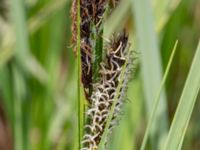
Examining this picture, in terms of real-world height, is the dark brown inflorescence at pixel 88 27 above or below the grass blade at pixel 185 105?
above

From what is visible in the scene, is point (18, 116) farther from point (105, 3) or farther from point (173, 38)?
point (105, 3)

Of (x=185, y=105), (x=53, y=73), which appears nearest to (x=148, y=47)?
(x=185, y=105)

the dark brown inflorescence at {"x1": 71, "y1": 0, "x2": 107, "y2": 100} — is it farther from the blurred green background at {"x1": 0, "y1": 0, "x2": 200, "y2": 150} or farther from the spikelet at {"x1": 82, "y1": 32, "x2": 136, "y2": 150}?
the blurred green background at {"x1": 0, "y1": 0, "x2": 200, "y2": 150}

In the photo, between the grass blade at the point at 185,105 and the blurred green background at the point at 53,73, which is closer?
the grass blade at the point at 185,105

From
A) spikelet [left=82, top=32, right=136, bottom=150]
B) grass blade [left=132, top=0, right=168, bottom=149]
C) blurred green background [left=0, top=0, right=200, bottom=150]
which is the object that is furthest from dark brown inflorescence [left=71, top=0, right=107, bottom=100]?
blurred green background [left=0, top=0, right=200, bottom=150]

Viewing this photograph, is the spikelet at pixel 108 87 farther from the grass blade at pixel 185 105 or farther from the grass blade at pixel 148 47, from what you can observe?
the grass blade at pixel 148 47

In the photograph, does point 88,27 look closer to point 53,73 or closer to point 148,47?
point 148,47

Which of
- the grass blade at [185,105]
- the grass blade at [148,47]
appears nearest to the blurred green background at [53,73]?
the grass blade at [148,47]
